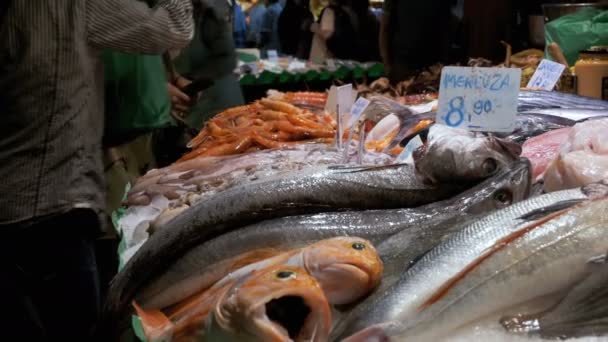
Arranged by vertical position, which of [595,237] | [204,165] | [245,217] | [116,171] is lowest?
[116,171]

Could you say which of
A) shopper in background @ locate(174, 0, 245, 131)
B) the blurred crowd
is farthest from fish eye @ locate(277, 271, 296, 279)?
the blurred crowd

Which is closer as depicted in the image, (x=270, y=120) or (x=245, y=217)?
(x=245, y=217)

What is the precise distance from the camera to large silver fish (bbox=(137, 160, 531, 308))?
142 centimetres

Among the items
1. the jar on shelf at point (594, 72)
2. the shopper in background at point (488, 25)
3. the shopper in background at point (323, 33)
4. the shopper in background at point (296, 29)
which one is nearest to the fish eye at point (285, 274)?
the jar on shelf at point (594, 72)

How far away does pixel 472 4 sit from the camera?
600 cm

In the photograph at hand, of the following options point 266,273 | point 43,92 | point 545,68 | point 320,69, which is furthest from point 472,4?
point 266,273

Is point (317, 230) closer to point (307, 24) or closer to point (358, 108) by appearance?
point (358, 108)

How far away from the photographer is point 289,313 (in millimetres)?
1074

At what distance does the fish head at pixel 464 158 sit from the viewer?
1562 millimetres

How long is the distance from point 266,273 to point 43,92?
77.4 inches

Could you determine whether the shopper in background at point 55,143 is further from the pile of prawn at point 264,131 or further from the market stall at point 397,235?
the pile of prawn at point 264,131

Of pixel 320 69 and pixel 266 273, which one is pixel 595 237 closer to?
pixel 266 273

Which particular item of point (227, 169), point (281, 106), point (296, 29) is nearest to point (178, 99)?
point (281, 106)

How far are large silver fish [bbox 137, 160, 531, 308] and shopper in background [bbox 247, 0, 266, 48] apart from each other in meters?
9.87
